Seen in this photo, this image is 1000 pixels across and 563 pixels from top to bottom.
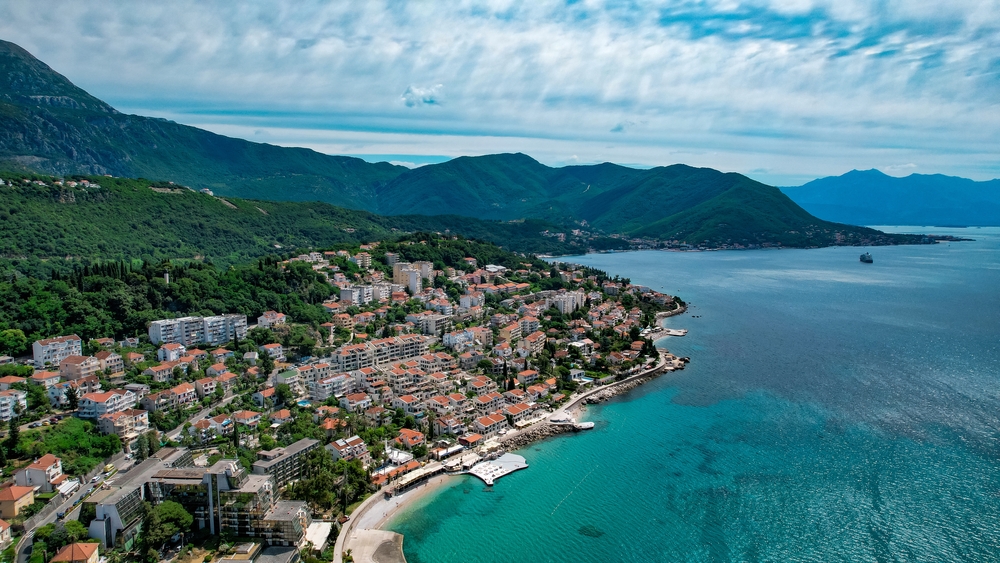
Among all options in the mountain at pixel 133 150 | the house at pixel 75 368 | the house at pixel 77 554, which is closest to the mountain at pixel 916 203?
the mountain at pixel 133 150

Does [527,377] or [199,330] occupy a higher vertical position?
[199,330]

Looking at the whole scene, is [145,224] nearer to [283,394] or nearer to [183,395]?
[183,395]

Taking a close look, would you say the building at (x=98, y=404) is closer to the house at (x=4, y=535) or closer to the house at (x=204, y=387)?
the house at (x=204, y=387)

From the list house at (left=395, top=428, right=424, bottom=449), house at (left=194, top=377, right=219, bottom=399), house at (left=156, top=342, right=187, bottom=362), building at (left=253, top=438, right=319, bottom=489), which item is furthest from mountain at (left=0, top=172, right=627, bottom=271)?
house at (left=395, top=428, right=424, bottom=449)

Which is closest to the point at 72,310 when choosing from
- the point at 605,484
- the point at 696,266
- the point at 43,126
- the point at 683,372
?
the point at 605,484

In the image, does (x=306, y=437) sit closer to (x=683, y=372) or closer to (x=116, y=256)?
(x=683, y=372)

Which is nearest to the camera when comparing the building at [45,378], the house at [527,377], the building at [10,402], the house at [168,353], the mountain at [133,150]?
the building at [10,402]

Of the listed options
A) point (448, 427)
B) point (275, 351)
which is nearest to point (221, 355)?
point (275, 351)

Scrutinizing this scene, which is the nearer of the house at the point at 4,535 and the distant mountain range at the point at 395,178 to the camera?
the house at the point at 4,535
